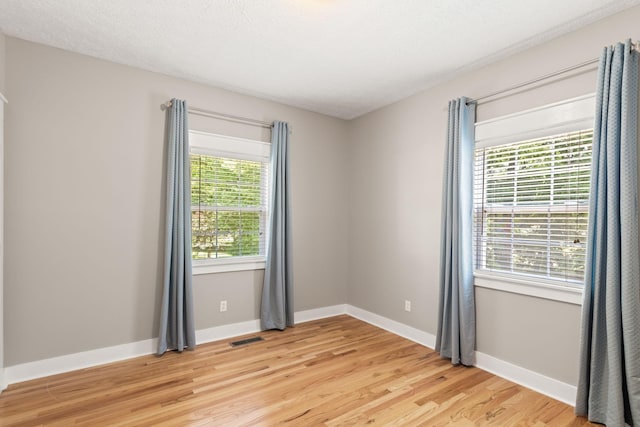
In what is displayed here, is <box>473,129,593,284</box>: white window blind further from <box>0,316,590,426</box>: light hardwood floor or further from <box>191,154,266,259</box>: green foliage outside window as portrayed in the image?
<box>191,154,266,259</box>: green foliage outside window

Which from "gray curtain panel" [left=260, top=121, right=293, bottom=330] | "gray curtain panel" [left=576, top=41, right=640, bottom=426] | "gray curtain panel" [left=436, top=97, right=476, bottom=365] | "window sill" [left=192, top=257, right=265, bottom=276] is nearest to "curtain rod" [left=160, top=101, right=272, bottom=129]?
"gray curtain panel" [left=260, top=121, right=293, bottom=330]

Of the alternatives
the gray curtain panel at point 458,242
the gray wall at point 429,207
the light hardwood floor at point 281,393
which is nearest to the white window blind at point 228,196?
the light hardwood floor at point 281,393

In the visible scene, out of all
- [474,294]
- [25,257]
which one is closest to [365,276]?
[474,294]

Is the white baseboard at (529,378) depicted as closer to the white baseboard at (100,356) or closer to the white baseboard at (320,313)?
the white baseboard at (320,313)

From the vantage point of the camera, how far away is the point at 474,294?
10.0 ft

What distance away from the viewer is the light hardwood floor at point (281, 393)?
2217 millimetres

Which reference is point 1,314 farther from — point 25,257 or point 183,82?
point 183,82

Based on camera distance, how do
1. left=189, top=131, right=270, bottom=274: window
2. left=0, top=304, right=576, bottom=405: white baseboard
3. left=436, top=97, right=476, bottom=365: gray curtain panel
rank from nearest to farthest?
left=0, top=304, right=576, bottom=405: white baseboard < left=436, top=97, right=476, bottom=365: gray curtain panel < left=189, top=131, right=270, bottom=274: window

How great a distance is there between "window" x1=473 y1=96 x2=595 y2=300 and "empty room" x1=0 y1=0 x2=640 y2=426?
0.05ft

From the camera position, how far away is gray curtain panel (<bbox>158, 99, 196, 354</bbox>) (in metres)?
3.17

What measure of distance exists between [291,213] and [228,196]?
0.75 m

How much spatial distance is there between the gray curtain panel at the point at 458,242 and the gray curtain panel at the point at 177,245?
241cm

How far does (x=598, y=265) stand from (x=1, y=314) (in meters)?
4.16

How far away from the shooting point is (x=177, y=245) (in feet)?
10.5
